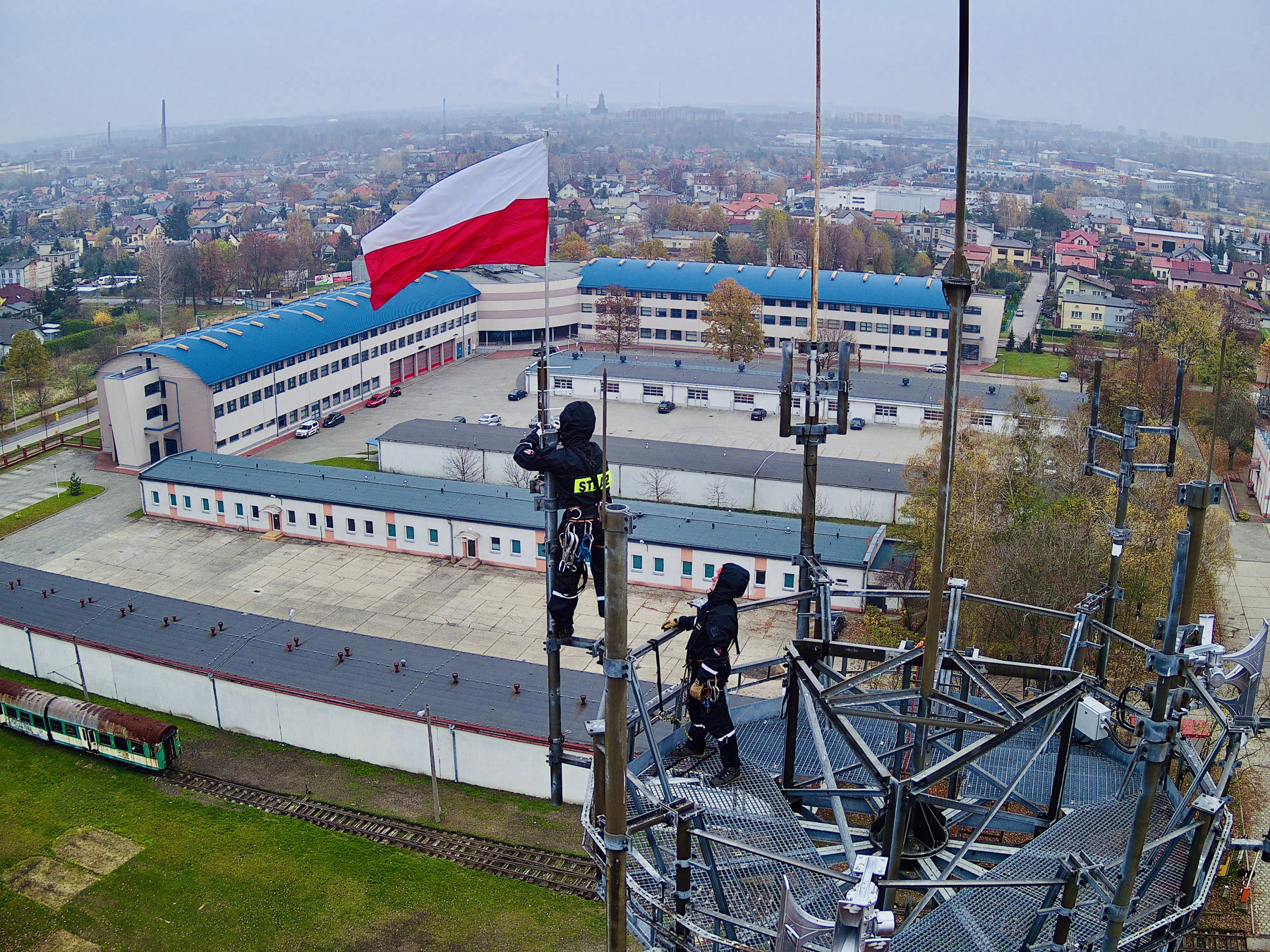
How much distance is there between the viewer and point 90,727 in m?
19.5

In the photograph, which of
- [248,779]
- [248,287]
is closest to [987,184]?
[248,287]

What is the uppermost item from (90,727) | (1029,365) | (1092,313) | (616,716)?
(616,716)

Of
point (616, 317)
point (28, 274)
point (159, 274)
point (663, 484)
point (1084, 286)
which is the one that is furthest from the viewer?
point (28, 274)

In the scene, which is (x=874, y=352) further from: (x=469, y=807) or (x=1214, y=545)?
(x=469, y=807)

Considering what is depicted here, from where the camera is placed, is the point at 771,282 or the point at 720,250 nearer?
the point at 771,282

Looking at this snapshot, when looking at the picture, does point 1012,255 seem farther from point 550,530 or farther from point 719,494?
point 550,530

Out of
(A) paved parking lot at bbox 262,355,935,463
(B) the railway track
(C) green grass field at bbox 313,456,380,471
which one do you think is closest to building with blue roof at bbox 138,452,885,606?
(C) green grass field at bbox 313,456,380,471

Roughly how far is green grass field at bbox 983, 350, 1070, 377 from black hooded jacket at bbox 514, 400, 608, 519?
145 feet

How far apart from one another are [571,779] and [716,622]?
10.3m

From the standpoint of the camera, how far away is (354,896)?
1591 centimetres

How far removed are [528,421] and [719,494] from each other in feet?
37.7

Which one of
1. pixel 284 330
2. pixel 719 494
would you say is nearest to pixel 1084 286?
pixel 719 494

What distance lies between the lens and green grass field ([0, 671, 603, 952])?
598 inches

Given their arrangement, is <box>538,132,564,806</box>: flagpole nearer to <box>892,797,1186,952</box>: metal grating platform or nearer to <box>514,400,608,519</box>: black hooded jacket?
<box>514,400,608,519</box>: black hooded jacket
